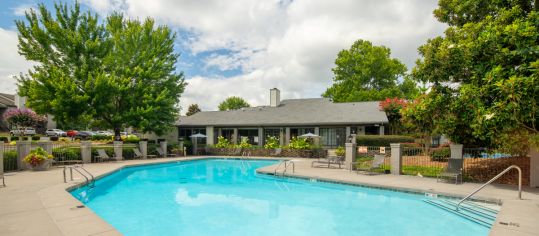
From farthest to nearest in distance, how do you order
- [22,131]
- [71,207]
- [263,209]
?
[22,131] → [263,209] → [71,207]

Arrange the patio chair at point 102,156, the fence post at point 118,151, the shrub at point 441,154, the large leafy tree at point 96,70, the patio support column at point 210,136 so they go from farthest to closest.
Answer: the patio support column at point 210,136
the large leafy tree at point 96,70
the fence post at point 118,151
the patio chair at point 102,156
the shrub at point 441,154

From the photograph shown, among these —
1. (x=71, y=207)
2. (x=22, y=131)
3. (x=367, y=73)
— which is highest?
(x=367, y=73)

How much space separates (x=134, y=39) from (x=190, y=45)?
27.3 ft

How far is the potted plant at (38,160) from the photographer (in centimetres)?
1566

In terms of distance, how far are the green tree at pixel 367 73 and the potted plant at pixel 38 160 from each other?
38087 millimetres

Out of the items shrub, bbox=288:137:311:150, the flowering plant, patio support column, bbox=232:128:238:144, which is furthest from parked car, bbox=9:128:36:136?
shrub, bbox=288:137:311:150

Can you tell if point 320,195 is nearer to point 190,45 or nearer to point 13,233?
point 13,233

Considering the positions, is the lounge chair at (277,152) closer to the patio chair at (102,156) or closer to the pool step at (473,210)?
the patio chair at (102,156)

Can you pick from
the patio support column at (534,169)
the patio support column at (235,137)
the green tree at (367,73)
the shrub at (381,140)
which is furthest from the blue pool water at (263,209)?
the green tree at (367,73)

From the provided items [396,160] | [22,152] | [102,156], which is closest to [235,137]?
[102,156]

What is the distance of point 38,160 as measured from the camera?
620 inches

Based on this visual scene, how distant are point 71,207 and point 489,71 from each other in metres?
13.6

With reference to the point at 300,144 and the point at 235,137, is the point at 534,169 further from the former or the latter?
the point at 235,137

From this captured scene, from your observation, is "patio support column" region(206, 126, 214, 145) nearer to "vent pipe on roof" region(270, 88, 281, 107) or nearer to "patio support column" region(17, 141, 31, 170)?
"vent pipe on roof" region(270, 88, 281, 107)
